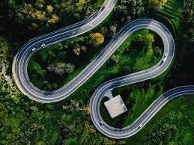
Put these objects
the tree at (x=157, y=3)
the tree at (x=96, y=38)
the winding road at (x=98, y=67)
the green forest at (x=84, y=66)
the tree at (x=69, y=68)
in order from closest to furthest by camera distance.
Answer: the green forest at (x=84, y=66) < the winding road at (x=98, y=67) < the tree at (x=69, y=68) < the tree at (x=96, y=38) < the tree at (x=157, y=3)

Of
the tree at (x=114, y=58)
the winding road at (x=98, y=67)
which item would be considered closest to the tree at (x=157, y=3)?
the winding road at (x=98, y=67)

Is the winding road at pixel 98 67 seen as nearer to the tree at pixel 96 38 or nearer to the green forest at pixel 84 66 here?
the green forest at pixel 84 66

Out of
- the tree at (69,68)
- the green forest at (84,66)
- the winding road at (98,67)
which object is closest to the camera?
the green forest at (84,66)

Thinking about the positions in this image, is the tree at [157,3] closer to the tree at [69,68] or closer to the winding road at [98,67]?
the winding road at [98,67]

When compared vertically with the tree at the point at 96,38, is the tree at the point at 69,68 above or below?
below

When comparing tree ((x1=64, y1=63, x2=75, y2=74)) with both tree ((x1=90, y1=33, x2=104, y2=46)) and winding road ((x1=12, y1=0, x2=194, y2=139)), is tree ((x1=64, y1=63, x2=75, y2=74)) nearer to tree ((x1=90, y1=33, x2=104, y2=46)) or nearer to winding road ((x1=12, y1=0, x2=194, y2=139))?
winding road ((x1=12, y1=0, x2=194, y2=139))

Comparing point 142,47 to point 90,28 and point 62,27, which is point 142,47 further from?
point 62,27

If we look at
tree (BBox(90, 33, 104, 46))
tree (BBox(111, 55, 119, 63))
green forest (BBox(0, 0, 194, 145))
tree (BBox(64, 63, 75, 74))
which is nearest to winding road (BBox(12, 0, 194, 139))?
green forest (BBox(0, 0, 194, 145))

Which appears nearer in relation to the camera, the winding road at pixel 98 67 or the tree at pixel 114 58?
the winding road at pixel 98 67
